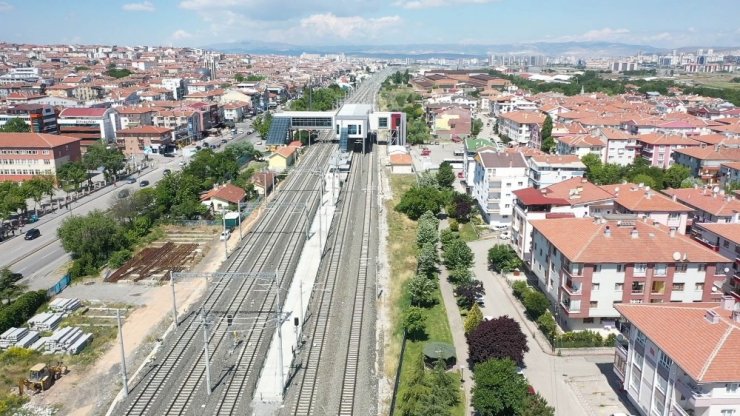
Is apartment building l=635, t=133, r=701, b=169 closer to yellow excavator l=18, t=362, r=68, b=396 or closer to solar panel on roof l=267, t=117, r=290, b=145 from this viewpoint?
solar panel on roof l=267, t=117, r=290, b=145

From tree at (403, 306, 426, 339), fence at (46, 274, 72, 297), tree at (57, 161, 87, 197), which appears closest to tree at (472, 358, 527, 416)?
tree at (403, 306, 426, 339)

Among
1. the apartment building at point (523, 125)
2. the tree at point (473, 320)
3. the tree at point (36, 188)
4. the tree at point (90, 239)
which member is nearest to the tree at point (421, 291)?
the tree at point (473, 320)

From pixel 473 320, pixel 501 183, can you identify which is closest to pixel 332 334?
pixel 473 320

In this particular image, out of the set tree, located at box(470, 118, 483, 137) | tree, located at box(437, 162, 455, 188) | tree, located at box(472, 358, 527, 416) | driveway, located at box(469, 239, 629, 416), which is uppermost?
tree, located at box(470, 118, 483, 137)

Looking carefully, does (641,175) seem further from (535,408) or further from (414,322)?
(535,408)

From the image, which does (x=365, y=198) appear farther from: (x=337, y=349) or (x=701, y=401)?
(x=701, y=401)

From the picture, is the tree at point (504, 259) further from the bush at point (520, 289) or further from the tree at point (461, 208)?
the tree at point (461, 208)
